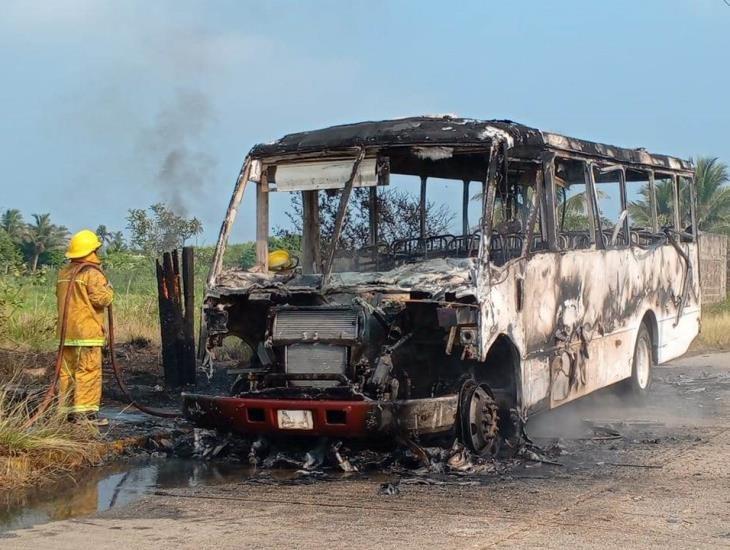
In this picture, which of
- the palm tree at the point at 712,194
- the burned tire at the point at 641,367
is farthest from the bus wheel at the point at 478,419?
the palm tree at the point at 712,194

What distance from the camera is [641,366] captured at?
39.7 feet

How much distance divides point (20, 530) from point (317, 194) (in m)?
4.42

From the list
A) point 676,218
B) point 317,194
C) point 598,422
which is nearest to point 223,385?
point 317,194

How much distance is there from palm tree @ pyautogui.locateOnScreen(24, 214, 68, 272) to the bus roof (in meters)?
41.0

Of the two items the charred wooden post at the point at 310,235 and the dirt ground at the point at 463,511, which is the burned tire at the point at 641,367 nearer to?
the dirt ground at the point at 463,511

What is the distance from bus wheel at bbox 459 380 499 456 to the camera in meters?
8.04

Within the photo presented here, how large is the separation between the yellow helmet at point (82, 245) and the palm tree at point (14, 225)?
3777 cm

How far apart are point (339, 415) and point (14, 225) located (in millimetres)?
44737

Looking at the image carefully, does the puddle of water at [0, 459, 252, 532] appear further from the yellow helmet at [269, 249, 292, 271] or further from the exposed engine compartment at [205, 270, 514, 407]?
the yellow helmet at [269, 249, 292, 271]

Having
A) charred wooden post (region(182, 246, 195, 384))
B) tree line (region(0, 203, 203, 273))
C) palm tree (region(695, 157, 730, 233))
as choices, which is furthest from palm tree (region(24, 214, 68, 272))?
charred wooden post (region(182, 246, 195, 384))

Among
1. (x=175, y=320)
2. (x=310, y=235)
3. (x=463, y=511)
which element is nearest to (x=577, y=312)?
(x=310, y=235)

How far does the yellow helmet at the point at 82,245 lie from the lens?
9.11 metres

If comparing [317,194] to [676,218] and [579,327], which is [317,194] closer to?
[579,327]

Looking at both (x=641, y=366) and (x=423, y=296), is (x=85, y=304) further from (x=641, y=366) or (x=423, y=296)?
(x=641, y=366)
